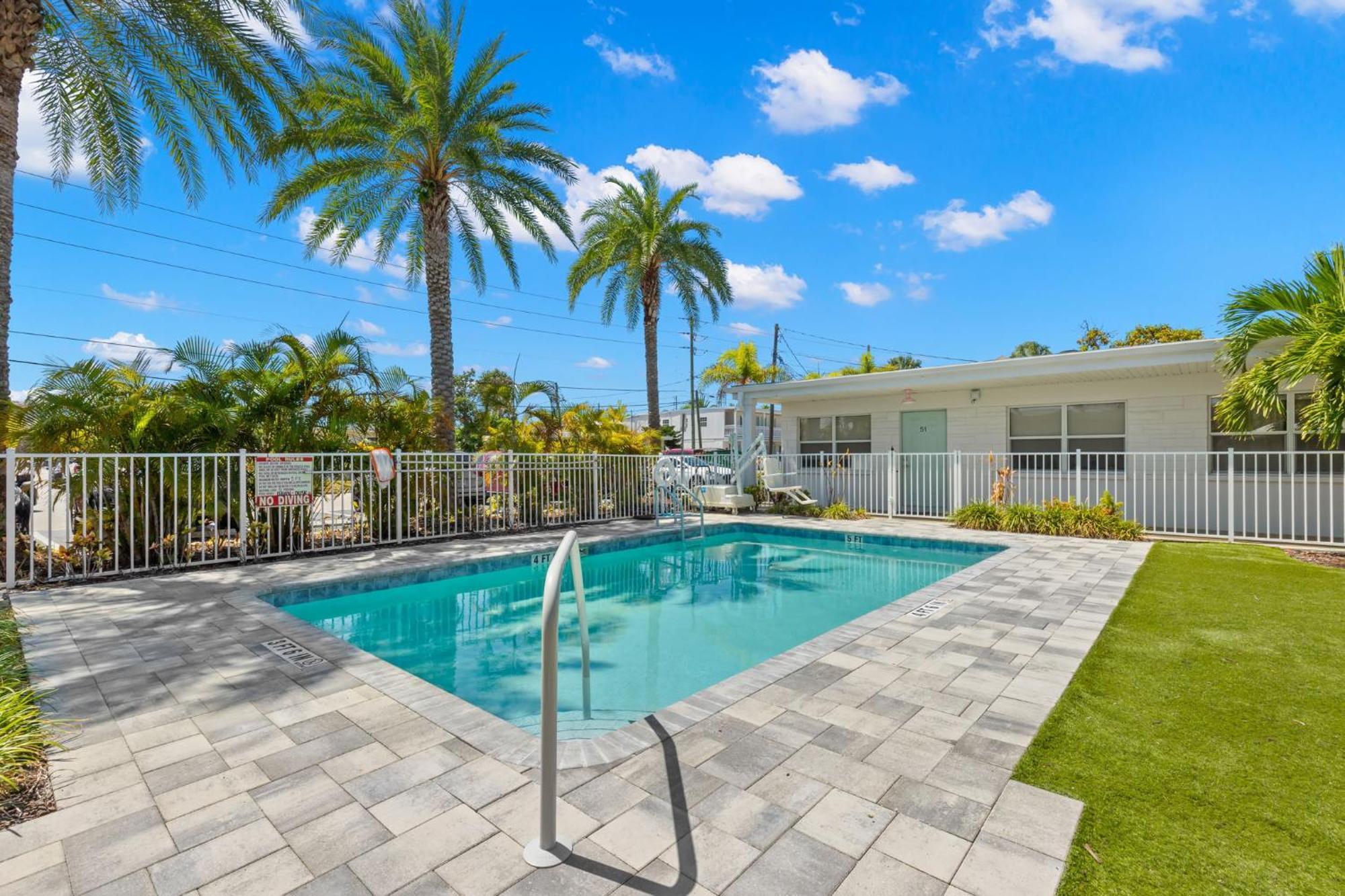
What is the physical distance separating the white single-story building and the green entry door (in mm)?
32

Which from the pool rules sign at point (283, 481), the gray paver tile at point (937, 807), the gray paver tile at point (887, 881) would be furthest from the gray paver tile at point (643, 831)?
the pool rules sign at point (283, 481)

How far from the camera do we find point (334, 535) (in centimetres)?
860

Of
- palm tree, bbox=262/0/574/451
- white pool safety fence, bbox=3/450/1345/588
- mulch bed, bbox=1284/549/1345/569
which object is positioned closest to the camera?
white pool safety fence, bbox=3/450/1345/588

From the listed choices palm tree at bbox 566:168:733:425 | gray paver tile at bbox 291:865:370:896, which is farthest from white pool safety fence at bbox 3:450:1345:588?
gray paver tile at bbox 291:865:370:896

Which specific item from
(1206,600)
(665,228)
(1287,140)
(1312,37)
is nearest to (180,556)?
(1206,600)

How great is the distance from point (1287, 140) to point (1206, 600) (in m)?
9.88

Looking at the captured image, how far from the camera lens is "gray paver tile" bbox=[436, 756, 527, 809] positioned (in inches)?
93.4

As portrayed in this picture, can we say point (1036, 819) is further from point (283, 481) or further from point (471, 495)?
point (471, 495)

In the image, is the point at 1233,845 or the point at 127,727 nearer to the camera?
the point at 1233,845

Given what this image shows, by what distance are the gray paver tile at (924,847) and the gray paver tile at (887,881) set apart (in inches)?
1.3

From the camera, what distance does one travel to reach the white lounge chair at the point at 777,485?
13.7m

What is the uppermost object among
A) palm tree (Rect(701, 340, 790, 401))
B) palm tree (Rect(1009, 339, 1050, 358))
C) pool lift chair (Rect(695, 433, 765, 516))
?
palm tree (Rect(1009, 339, 1050, 358))

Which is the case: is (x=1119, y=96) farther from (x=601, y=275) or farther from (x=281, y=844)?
(x=281, y=844)

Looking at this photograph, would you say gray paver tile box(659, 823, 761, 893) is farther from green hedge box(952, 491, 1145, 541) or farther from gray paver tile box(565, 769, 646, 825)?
green hedge box(952, 491, 1145, 541)
